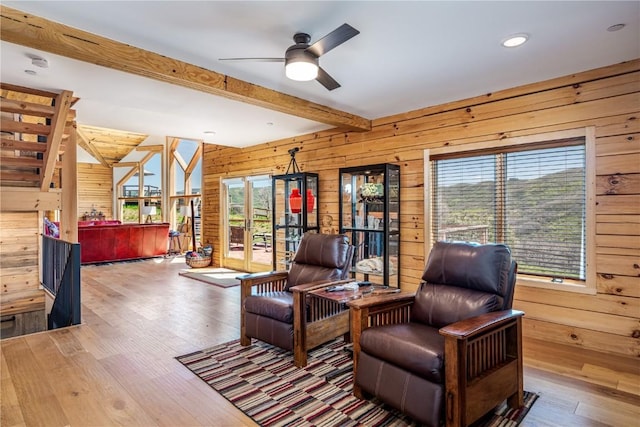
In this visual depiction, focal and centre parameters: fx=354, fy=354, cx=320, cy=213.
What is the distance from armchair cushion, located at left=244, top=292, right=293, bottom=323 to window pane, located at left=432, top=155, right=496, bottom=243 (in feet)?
6.50

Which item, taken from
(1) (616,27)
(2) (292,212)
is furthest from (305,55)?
(2) (292,212)

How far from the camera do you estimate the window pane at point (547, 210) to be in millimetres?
3178

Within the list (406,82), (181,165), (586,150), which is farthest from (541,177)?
(181,165)

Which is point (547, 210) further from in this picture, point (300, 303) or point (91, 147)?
point (91, 147)

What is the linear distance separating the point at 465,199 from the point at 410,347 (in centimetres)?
235

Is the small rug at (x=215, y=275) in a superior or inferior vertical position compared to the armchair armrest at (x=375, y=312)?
inferior

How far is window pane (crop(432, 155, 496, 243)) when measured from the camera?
12.2 ft

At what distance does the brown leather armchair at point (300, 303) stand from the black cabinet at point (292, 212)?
1.45 m

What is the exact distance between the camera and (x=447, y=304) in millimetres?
2395

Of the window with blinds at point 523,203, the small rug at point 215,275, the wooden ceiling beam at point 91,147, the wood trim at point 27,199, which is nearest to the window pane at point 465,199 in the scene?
the window with blinds at point 523,203

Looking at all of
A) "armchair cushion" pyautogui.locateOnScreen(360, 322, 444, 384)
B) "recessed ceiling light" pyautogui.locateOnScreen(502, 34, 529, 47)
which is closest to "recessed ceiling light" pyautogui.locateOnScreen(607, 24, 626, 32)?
"recessed ceiling light" pyautogui.locateOnScreen(502, 34, 529, 47)

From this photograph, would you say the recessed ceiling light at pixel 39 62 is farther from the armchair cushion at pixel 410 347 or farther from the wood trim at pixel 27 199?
the armchair cushion at pixel 410 347

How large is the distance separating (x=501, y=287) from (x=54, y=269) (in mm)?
5195

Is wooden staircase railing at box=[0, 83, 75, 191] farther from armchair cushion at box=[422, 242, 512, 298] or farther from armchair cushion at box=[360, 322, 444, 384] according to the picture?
armchair cushion at box=[422, 242, 512, 298]
